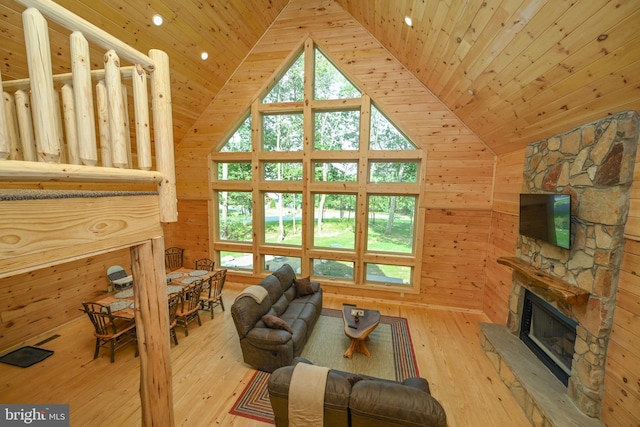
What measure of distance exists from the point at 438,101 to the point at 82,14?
5202 mm

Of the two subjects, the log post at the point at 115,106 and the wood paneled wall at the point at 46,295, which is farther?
the wood paneled wall at the point at 46,295

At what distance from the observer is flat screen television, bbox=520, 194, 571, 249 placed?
2576 mm

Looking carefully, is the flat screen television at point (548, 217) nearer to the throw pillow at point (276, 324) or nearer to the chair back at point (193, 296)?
the throw pillow at point (276, 324)

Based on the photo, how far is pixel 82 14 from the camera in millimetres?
2848

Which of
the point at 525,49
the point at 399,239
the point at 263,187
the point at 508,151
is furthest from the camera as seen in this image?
the point at 263,187

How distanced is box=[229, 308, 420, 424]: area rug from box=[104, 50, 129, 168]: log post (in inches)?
109

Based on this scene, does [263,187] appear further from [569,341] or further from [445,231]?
[569,341]

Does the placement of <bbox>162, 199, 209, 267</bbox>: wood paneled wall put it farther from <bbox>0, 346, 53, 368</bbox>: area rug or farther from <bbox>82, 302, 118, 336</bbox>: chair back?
<bbox>0, 346, 53, 368</bbox>: area rug

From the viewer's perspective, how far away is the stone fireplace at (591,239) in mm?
2178

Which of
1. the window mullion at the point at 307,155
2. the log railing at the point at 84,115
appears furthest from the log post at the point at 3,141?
the window mullion at the point at 307,155

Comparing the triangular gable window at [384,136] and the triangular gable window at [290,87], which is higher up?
the triangular gable window at [290,87]

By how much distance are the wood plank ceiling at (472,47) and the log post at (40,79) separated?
8.84 feet

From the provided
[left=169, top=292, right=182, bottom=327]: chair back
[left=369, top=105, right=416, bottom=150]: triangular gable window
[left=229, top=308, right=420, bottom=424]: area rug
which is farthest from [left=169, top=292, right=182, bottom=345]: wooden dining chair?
[left=369, top=105, right=416, bottom=150]: triangular gable window

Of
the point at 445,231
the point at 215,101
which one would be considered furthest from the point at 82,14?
the point at 445,231
